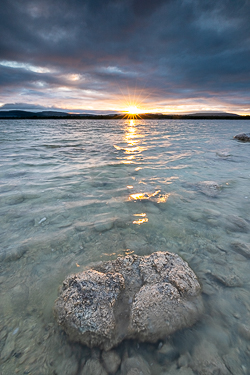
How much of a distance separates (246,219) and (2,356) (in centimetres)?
471

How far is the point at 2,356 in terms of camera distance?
67.9 inches

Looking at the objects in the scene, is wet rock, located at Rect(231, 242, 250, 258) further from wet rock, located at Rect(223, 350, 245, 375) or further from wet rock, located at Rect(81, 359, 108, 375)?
wet rock, located at Rect(81, 359, 108, 375)

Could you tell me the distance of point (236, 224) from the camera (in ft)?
12.5

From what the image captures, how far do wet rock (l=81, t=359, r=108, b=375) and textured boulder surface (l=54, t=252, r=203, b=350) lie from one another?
0.12 m

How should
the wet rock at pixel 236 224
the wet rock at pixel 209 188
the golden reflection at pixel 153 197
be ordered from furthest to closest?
the wet rock at pixel 209 188 → the golden reflection at pixel 153 197 → the wet rock at pixel 236 224

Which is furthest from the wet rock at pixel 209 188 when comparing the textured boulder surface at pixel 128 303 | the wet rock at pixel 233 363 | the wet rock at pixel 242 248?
the wet rock at pixel 233 363

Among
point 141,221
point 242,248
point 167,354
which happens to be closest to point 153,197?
point 141,221

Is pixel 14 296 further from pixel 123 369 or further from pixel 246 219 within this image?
pixel 246 219

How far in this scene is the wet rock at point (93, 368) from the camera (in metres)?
1.64

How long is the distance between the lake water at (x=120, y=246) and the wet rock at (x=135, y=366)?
0.16 ft

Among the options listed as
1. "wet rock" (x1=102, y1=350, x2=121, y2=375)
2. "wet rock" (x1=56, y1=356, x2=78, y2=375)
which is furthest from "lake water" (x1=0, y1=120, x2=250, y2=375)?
"wet rock" (x1=102, y1=350, x2=121, y2=375)

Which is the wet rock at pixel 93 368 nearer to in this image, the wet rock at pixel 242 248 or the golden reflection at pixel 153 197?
the wet rock at pixel 242 248

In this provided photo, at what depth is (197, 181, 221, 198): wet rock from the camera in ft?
17.3

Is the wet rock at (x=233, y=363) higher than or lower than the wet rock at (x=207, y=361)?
higher
